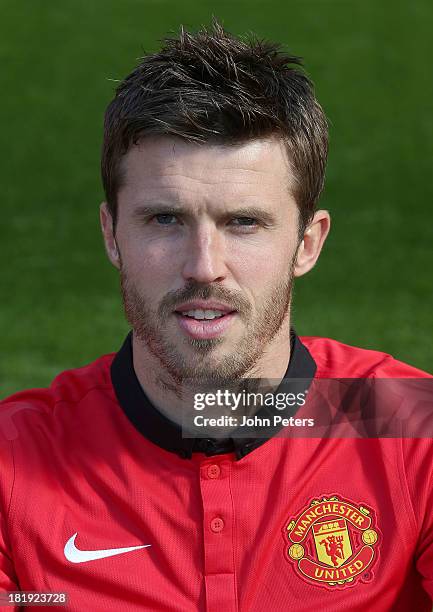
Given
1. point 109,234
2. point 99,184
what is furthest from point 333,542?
point 99,184

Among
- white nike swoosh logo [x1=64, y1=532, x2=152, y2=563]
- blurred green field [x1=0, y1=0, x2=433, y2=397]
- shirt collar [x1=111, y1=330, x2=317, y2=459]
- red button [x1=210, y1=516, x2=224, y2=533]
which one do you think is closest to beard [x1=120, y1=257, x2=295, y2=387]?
shirt collar [x1=111, y1=330, x2=317, y2=459]

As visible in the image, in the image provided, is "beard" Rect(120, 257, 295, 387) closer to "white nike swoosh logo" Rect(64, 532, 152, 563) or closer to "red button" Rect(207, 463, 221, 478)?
"red button" Rect(207, 463, 221, 478)

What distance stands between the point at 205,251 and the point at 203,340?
0.24 metres

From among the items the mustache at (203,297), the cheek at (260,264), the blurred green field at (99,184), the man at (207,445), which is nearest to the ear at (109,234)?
the man at (207,445)

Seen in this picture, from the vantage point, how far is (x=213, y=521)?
2865 mm

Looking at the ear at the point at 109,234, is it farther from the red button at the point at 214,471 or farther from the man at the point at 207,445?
the red button at the point at 214,471

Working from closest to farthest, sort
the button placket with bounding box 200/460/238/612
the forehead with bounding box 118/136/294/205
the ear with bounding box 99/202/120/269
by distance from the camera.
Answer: the button placket with bounding box 200/460/238/612, the forehead with bounding box 118/136/294/205, the ear with bounding box 99/202/120/269

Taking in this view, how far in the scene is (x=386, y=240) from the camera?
9.47 m

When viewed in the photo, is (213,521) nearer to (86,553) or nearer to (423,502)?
(86,553)

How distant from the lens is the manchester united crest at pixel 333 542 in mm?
2846

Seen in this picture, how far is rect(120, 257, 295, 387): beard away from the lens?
2.90 m

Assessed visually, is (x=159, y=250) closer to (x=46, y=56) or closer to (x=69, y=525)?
(x=69, y=525)

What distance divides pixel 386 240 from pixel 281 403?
21.5 feet

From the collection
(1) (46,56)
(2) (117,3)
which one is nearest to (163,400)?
(1) (46,56)
